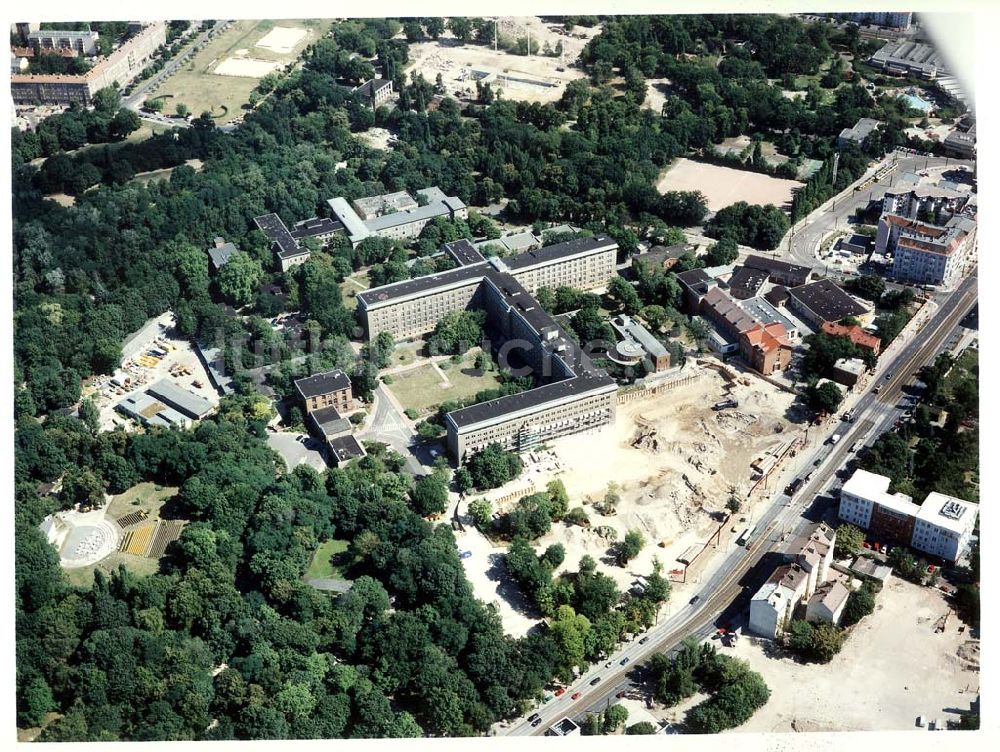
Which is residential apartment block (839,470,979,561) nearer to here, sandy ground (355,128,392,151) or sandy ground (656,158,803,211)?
sandy ground (656,158,803,211)

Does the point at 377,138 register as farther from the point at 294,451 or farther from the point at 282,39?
the point at 294,451

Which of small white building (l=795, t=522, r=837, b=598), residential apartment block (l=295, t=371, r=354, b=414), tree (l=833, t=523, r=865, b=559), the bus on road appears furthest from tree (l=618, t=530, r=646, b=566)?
residential apartment block (l=295, t=371, r=354, b=414)

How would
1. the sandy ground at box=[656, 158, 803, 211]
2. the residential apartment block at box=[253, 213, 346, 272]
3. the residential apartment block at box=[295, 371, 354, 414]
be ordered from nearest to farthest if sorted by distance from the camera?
the residential apartment block at box=[295, 371, 354, 414] < the residential apartment block at box=[253, 213, 346, 272] < the sandy ground at box=[656, 158, 803, 211]

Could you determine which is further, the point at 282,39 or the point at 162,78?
the point at 282,39

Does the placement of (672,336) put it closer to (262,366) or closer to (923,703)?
(262,366)

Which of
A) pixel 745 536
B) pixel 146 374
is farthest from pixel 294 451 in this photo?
pixel 745 536

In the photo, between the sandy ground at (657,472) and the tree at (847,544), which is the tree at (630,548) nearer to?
the sandy ground at (657,472)
